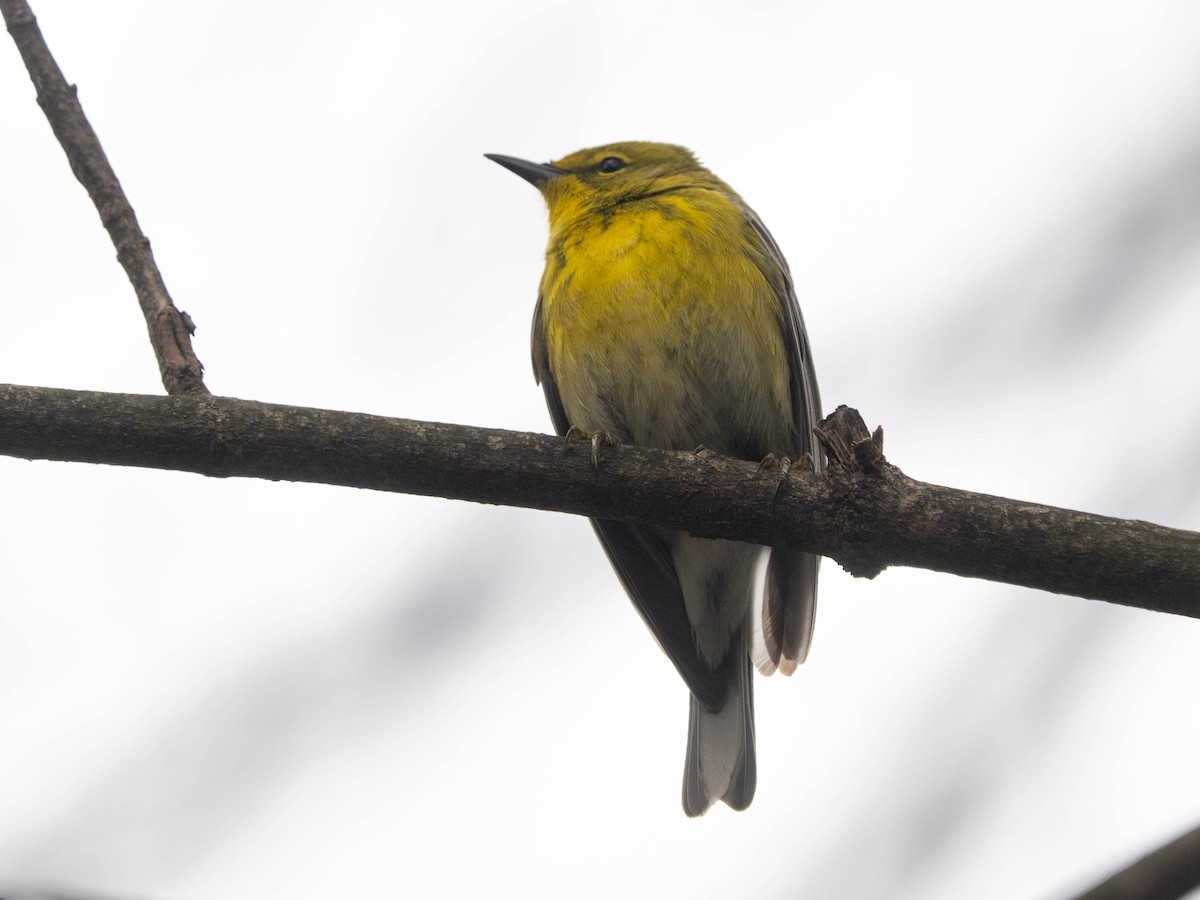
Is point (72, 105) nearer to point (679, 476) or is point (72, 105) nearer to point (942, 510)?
point (679, 476)

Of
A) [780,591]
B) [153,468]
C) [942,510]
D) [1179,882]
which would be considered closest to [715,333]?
[780,591]

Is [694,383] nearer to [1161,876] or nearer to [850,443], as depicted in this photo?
[850,443]

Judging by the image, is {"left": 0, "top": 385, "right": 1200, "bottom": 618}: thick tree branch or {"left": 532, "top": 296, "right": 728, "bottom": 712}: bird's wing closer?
{"left": 0, "top": 385, "right": 1200, "bottom": 618}: thick tree branch

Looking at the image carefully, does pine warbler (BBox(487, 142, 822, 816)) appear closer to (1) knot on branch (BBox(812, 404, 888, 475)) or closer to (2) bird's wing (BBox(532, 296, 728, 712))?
(2) bird's wing (BBox(532, 296, 728, 712))

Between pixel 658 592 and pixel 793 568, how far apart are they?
2.29 ft

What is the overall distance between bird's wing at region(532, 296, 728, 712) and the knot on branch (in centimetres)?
241

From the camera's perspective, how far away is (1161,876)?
1.36m

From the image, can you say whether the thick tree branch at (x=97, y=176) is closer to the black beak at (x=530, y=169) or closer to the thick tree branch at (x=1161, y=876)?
the black beak at (x=530, y=169)

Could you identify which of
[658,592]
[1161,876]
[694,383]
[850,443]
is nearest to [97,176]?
[694,383]

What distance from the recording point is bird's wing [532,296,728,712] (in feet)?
19.4

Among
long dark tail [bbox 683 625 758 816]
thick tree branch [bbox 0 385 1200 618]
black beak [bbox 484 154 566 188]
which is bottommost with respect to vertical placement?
long dark tail [bbox 683 625 758 816]

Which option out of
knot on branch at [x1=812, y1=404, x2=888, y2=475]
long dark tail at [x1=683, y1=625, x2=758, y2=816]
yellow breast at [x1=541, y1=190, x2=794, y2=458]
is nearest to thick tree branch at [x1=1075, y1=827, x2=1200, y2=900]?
knot on branch at [x1=812, y1=404, x2=888, y2=475]

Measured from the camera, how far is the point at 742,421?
5363 millimetres

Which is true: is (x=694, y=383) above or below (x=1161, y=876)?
below
